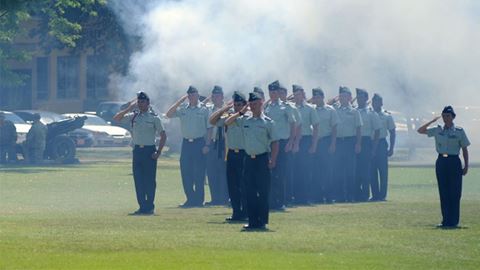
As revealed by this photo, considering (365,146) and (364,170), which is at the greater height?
(365,146)

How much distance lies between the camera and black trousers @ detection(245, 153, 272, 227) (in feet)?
63.4

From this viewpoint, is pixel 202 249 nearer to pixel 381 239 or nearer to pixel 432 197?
pixel 381 239

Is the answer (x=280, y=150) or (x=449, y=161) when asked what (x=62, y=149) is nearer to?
(x=280, y=150)

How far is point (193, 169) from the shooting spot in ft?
83.8

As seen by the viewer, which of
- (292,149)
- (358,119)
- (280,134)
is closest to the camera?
(280,134)

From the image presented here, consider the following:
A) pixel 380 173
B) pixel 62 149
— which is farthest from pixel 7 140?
pixel 380 173

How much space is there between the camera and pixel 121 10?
4034cm


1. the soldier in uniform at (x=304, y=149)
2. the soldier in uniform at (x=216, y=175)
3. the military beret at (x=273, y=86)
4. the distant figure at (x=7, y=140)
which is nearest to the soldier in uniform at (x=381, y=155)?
the soldier in uniform at (x=304, y=149)

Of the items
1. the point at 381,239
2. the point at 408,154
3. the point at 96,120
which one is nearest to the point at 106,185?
the point at 381,239

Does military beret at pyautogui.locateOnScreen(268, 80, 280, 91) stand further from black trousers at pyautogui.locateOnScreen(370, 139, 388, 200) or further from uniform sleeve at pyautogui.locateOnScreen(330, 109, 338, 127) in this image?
black trousers at pyautogui.locateOnScreen(370, 139, 388, 200)

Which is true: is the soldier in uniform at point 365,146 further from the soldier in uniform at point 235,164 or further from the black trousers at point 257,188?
the black trousers at point 257,188

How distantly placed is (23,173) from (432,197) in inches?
515

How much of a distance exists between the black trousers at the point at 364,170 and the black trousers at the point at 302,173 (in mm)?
1542

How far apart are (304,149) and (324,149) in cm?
70
